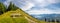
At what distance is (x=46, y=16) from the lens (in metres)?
6.00

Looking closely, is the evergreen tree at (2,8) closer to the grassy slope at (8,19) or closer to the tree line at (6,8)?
the tree line at (6,8)

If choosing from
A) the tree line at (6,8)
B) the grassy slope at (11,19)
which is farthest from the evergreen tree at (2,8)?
the grassy slope at (11,19)

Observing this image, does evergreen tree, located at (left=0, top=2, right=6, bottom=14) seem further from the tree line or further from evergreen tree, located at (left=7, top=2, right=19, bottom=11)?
evergreen tree, located at (left=7, top=2, right=19, bottom=11)

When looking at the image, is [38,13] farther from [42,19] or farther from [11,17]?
[11,17]

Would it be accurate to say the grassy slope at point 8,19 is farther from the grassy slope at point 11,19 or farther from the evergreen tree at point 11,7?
the evergreen tree at point 11,7

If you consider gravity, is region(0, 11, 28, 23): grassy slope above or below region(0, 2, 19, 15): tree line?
below

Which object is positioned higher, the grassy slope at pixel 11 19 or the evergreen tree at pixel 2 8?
the evergreen tree at pixel 2 8

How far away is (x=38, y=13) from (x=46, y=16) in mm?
210

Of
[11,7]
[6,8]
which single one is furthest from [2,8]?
[11,7]

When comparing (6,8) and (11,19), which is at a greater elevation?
(6,8)

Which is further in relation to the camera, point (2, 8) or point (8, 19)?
point (2, 8)

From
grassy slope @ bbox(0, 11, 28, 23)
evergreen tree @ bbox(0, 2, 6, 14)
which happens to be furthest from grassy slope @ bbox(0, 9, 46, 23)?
evergreen tree @ bbox(0, 2, 6, 14)

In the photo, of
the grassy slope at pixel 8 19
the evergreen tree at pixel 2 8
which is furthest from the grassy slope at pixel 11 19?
the evergreen tree at pixel 2 8

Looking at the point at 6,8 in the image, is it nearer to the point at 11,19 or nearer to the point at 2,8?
the point at 2,8
